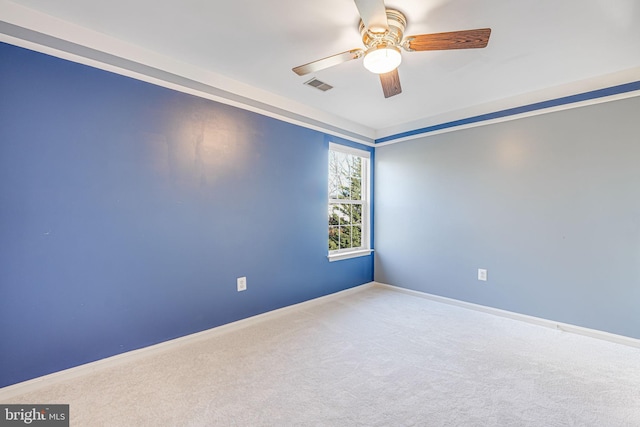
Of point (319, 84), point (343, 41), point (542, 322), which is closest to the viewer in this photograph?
point (343, 41)

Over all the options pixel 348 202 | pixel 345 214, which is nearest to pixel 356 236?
pixel 345 214

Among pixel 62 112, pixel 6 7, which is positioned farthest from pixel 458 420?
pixel 6 7

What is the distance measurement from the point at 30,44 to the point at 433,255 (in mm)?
4165

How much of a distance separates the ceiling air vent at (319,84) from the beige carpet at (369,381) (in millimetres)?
2395

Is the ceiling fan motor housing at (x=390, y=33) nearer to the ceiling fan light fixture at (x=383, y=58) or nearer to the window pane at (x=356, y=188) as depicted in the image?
the ceiling fan light fixture at (x=383, y=58)

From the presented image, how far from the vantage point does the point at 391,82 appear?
82.1 inches

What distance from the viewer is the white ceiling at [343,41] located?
5.58 ft

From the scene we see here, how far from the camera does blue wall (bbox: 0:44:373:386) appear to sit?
5.77ft

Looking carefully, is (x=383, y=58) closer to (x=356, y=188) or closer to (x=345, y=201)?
(x=345, y=201)

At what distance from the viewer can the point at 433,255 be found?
3641 millimetres

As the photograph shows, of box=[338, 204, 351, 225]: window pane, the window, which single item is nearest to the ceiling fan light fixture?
the window

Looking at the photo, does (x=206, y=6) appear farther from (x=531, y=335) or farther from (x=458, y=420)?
(x=531, y=335)

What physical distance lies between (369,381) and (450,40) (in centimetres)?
221

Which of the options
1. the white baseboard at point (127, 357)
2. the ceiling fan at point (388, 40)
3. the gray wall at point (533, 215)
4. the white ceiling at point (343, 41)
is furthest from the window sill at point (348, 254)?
the ceiling fan at point (388, 40)
